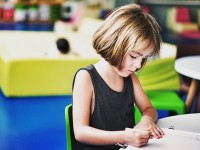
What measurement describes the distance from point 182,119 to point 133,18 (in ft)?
1.56

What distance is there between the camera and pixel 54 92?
15.3ft

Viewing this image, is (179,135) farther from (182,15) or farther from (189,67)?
(182,15)

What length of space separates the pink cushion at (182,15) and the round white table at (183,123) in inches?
367

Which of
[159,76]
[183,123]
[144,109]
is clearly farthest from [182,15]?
[183,123]

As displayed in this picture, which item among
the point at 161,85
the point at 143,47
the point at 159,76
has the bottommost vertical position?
the point at 161,85

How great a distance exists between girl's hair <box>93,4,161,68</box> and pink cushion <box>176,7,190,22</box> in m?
9.44

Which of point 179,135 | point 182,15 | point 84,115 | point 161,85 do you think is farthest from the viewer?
point 182,15

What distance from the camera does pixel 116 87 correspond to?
65.4 inches

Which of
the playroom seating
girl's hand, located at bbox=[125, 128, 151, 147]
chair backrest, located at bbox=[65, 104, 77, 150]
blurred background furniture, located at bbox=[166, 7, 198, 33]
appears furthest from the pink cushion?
girl's hand, located at bbox=[125, 128, 151, 147]

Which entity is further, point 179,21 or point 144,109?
point 179,21

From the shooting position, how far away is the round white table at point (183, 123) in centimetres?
157

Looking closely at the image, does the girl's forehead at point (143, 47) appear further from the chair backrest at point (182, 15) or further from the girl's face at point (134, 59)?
the chair backrest at point (182, 15)

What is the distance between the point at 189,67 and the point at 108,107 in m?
1.39

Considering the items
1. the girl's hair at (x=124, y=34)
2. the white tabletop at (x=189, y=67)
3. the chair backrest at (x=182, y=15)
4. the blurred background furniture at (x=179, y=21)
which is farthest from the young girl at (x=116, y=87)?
the chair backrest at (x=182, y=15)
